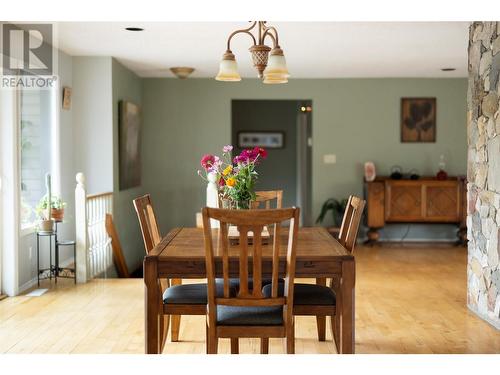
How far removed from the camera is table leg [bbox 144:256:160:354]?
3.32 metres

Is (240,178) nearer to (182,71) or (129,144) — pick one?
(129,144)

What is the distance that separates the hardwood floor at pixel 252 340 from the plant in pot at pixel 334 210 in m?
2.47

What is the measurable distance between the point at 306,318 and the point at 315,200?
185 inches

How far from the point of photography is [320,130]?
9508 millimetres

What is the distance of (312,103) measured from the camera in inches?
373

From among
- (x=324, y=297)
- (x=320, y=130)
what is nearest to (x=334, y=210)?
(x=320, y=130)

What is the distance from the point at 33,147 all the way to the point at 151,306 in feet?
11.3

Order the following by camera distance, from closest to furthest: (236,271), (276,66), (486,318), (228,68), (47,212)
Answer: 1. (236,271)
2. (276,66)
3. (228,68)
4. (486,318)
5. (47,212)

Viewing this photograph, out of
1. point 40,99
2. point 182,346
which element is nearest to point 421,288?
point 182,346

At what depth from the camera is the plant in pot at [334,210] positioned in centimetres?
923

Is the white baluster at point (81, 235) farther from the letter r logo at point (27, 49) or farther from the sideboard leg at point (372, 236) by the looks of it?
the sideboard leg at point (372, 236)

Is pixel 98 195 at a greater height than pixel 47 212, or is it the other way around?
pixel 98 195

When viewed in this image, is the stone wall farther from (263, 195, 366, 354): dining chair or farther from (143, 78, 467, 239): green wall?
(143, 78, 467, 239): green wall
